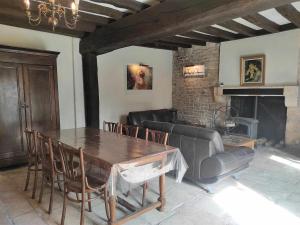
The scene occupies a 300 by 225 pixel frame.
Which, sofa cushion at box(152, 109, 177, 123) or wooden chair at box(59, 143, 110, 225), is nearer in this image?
wooden chair at box(59, 143, 110, 225)

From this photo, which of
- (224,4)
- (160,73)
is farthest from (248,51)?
(224,4)

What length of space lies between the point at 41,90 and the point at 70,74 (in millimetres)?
1171

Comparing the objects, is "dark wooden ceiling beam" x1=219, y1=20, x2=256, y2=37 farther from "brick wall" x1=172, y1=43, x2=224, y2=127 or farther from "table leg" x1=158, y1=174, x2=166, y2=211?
"table leg" x1=158, y1=174, x2=166, y2=211

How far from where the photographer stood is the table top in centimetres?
215

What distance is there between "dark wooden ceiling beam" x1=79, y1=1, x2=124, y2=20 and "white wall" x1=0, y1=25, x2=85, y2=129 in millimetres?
1639

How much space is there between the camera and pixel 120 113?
6.22 meters

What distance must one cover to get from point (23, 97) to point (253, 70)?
5.17 meters

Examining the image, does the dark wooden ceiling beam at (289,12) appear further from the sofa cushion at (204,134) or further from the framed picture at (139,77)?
the framed picture at (139,77)

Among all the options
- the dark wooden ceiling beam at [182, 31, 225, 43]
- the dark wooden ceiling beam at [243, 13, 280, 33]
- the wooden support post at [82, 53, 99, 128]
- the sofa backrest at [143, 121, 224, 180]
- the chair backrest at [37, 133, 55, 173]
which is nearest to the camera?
the chair backrest at [37, 133, 55, 173]

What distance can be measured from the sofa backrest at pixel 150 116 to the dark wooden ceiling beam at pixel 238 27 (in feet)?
9.33

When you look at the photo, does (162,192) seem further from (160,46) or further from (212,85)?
(160,46)

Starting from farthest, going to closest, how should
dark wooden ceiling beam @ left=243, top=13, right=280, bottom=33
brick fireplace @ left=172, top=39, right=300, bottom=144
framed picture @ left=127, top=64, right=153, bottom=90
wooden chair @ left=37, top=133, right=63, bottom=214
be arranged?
framed picture @ left=127, top=64, right=153, bottom=90, brick fireplace @ left=172, top=39, right=300, bottom=144, dark wooden ceiling beam @ left=243, top=13, right=280, bottom=33, wooden chair @ left=37, top=133, right=63, bottom=214

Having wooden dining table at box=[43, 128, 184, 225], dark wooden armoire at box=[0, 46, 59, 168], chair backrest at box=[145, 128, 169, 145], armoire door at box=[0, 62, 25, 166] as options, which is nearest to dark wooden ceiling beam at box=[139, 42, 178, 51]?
dark wooden armoire at box=[0, 46, 59, 168]

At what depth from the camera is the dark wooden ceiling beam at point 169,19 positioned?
2459mm
